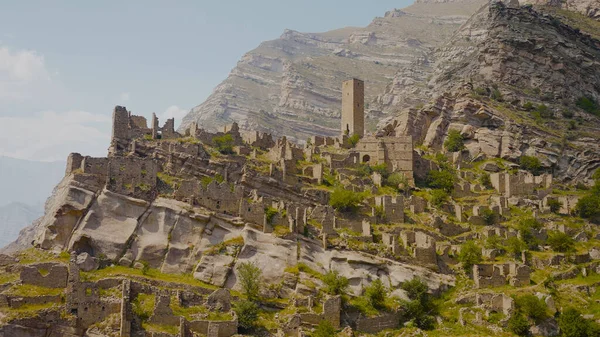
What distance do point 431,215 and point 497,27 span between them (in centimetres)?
7057

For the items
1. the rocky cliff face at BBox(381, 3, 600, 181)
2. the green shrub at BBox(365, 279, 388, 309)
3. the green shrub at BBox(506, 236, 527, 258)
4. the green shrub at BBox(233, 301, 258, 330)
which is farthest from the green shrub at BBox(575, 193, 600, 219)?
the green shrub at BBox(233, 301, 258, 330)

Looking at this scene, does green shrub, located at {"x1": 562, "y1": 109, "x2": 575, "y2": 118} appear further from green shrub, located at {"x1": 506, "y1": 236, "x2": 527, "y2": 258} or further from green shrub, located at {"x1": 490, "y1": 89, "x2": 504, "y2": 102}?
green shrub, located at {"x1": 506, "y1": 236, "x2": 527, "y2": 258}

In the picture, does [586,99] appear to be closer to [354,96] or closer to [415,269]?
[354,96]

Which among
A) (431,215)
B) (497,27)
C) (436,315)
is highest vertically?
(497,27)

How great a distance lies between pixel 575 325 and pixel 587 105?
237 ft

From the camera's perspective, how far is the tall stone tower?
9883cm

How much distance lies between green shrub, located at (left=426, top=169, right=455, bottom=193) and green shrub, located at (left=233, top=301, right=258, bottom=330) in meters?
35.9

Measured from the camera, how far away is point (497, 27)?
126m

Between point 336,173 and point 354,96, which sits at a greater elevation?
point 354,96

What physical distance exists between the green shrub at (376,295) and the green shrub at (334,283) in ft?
5.88

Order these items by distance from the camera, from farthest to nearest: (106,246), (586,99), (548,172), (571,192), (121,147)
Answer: (586,99)
(548,172)
(571,192)
(121,147)
(106,246)

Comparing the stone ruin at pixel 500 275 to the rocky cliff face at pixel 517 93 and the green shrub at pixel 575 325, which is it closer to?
the green shrub at pixel 575 325

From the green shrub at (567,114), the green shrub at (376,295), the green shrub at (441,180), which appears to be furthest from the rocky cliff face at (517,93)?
the green shrub at (376,295)

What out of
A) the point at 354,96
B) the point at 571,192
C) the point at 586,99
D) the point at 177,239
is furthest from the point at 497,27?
the point at 177,239
